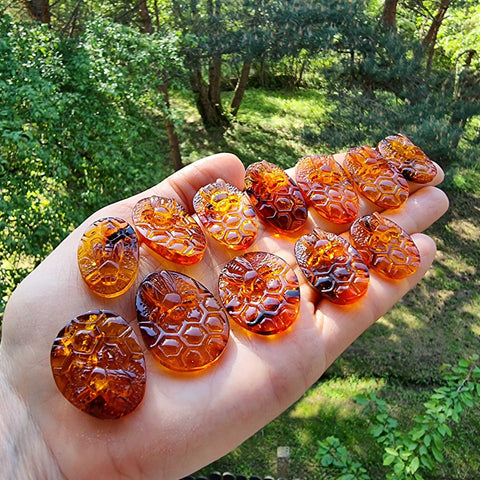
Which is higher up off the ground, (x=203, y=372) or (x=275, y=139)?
(x=203, y=372)

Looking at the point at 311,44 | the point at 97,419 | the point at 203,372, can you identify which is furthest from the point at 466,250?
the point at 97,419

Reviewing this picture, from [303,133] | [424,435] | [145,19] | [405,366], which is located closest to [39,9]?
[145,19]

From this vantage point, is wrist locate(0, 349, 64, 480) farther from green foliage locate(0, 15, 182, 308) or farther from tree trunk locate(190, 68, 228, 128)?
tree trunk locate(190, 68, 228, 128)

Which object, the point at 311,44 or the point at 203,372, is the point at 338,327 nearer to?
the point at 203,372

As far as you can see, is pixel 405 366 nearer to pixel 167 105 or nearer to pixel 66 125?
pixel 66 125

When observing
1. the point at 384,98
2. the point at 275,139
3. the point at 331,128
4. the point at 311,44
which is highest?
the point at 311,44

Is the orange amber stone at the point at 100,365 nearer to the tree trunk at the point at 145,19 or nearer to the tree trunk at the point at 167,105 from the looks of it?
the tree trunk at the point at 167,105
